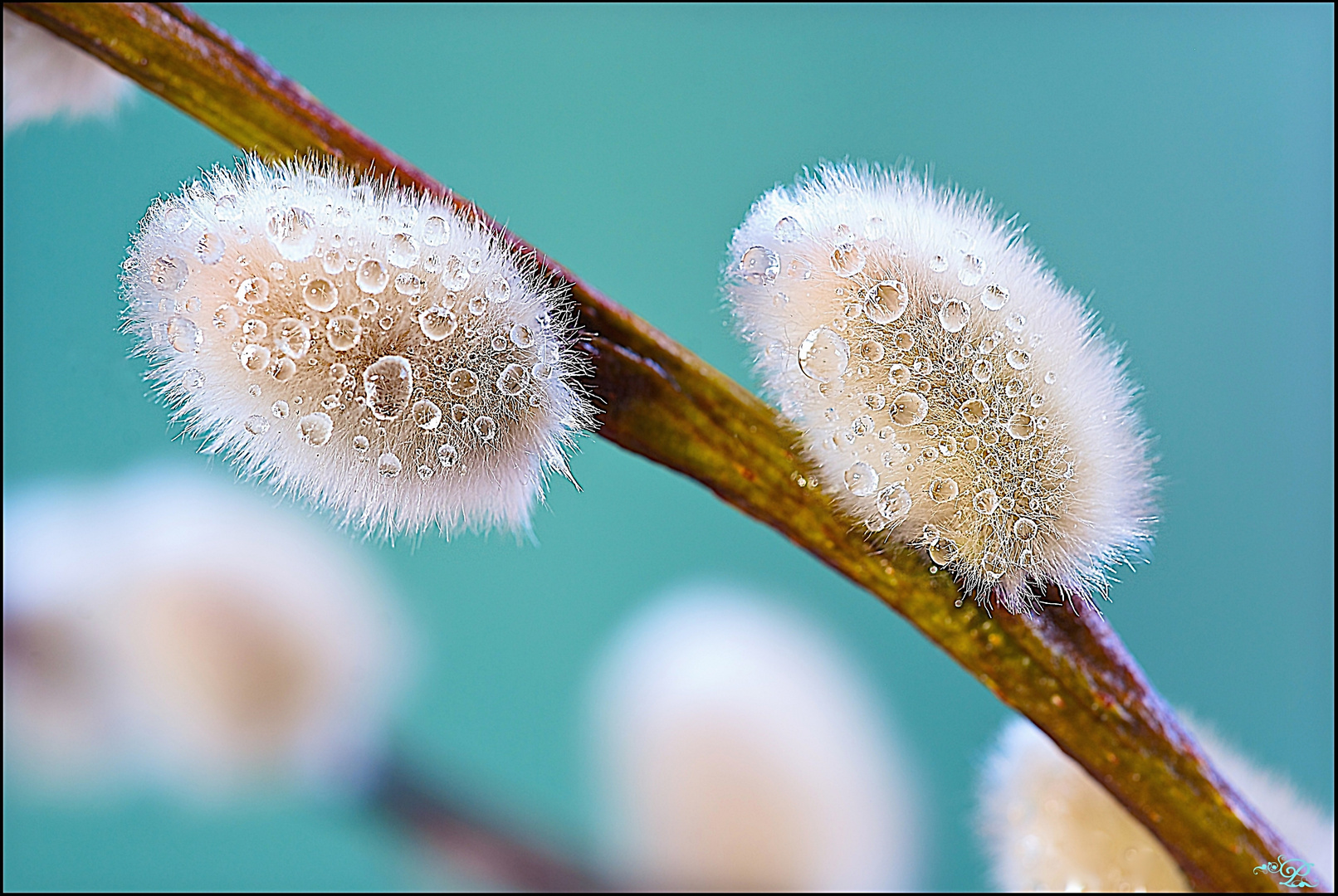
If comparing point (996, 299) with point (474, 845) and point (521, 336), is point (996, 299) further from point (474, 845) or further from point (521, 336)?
point (474, 845)

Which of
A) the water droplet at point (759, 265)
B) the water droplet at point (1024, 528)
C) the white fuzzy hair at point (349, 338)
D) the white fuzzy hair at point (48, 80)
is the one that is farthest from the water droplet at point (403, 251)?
the white fuzzy hair at point (48, 80)

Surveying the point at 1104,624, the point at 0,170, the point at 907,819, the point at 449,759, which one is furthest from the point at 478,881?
the point at 0,170

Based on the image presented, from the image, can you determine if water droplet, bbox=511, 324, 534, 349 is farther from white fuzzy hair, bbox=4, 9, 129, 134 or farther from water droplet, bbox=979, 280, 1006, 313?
white fuzzy hair, bbox=4, 9, 129, 134

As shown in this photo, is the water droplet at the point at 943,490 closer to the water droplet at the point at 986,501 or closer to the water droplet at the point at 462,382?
the water droplet at the point at 986,501
